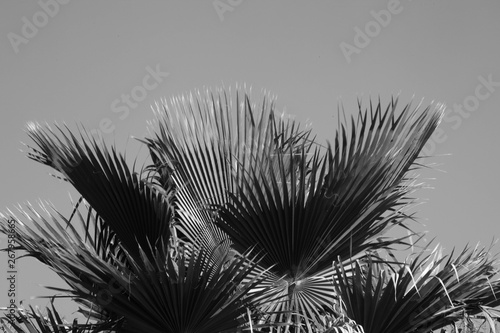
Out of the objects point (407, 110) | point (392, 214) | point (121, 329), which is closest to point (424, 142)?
point (407, 110)

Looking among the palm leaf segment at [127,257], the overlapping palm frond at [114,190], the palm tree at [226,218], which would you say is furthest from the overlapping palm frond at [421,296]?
the overlapping palm frond at [114,190]

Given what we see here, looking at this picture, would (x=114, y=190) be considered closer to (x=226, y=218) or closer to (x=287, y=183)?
(x=226, y=218)

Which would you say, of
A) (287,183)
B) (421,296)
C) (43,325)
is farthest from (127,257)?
(421,296)

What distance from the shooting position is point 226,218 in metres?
4.44

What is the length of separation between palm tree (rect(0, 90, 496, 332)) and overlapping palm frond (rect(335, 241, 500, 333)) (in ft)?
0.20

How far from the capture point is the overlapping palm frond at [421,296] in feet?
13.1

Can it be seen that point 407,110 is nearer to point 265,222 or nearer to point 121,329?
point 265,222

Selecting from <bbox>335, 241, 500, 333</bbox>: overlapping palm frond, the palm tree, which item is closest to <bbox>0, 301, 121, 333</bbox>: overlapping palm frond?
the palm tree

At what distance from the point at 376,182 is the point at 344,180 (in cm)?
17

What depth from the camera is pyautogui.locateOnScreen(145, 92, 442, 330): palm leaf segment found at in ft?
13.9

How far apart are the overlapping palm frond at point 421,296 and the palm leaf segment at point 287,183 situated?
197mm

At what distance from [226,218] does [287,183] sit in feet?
1.28

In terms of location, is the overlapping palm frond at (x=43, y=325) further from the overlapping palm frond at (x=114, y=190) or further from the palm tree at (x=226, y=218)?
the overlapping palm frond at (x=114, y=190)

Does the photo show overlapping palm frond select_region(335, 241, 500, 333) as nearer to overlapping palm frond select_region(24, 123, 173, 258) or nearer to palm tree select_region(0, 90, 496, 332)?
palm tree select_region(0, 90, 496, 332)
